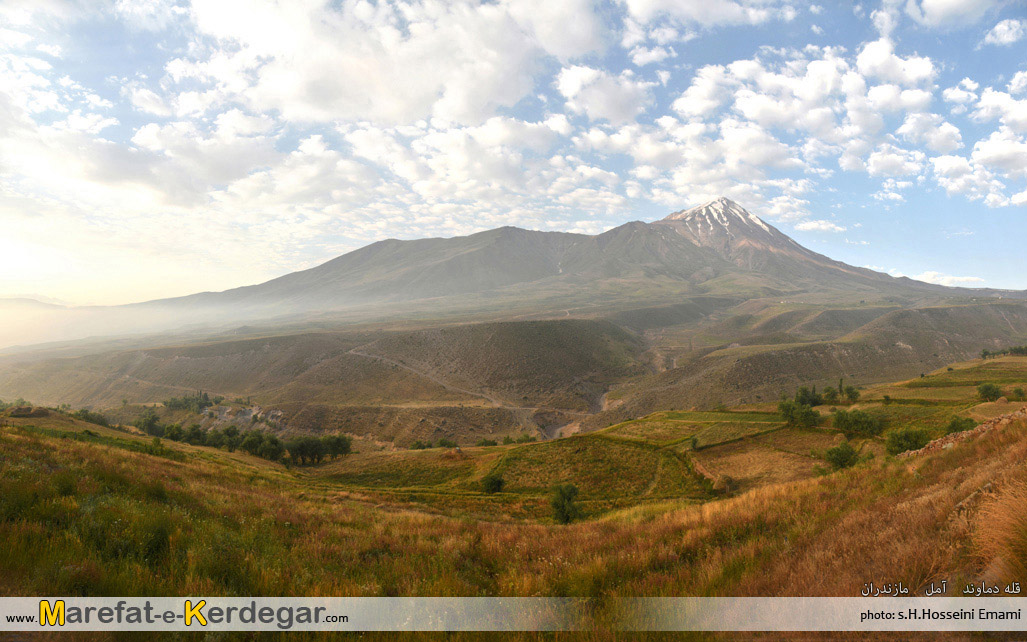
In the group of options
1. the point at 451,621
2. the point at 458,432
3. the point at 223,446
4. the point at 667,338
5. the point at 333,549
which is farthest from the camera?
the point at 667,338

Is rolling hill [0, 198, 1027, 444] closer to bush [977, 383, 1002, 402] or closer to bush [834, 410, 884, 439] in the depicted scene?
bush [977, 383, 1002, 402]

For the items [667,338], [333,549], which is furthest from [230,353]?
[667,338]

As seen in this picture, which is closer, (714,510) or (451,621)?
(451,621)

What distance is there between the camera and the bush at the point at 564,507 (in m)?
20.9

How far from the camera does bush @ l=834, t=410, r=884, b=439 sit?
37.2 metres

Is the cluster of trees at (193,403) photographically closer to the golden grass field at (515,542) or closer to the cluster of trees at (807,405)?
the golden grass field at (515,542)

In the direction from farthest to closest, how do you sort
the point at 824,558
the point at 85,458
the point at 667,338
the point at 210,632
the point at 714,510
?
the point at 667,338
the point at 85,458
the point at 714,510
the point at 824,558
the point at 210,632

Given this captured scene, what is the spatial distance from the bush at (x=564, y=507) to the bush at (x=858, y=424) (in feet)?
110

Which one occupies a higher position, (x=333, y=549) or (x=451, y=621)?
(x=451, y=621)

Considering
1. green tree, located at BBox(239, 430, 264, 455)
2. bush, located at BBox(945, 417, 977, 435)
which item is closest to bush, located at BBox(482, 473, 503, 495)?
green tree, located at BBox(239, 430, 264, 455)

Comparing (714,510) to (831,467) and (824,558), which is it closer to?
(824,558)

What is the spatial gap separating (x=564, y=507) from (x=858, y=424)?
3542cm

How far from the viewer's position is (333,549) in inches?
304

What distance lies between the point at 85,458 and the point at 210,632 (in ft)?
37.1
